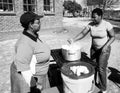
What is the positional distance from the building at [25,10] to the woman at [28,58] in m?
10.3

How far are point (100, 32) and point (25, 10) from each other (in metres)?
10.8

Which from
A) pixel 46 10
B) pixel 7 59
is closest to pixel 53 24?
pixel 46 10

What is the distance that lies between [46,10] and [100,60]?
458 inches

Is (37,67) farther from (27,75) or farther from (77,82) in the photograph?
(77,82)

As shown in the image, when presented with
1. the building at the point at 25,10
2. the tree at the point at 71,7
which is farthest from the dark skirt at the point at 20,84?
the tree at the point at 71,7

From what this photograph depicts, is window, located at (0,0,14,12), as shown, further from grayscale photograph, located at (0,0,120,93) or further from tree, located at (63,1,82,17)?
tree, located at (63,1,82,17)

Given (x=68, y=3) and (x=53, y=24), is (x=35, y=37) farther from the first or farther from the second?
(x=68, y=3)

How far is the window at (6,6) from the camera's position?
11398mm

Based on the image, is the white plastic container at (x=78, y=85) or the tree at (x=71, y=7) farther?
the tree at (x=71, y=7)

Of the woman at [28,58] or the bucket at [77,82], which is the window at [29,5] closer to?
the woman at [28,58]

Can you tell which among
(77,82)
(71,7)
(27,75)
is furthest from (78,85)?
(71,7)

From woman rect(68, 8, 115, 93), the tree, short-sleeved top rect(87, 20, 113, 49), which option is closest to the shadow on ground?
woman rect(68, 8, 115, 93)

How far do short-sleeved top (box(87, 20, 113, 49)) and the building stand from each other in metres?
9.80

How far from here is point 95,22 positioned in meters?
3.10
